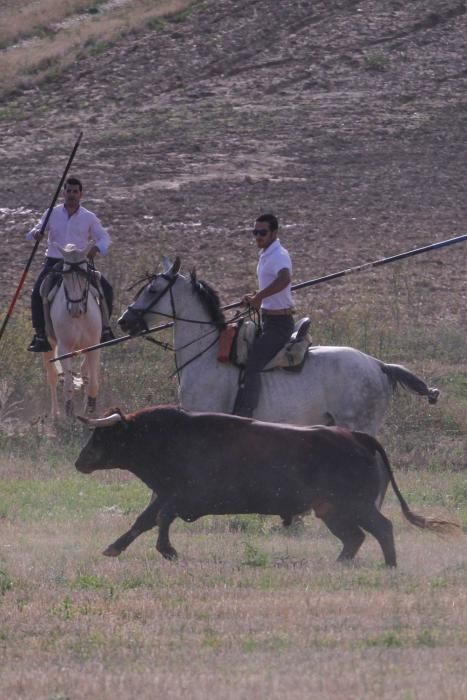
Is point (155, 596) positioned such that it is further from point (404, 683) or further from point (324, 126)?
point (324, 126)

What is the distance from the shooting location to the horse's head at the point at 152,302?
1284cm

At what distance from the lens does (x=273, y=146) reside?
102ft

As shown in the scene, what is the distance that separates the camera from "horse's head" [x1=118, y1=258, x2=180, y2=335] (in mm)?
12836

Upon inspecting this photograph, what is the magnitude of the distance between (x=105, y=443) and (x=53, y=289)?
250 inches

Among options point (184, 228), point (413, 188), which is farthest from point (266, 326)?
point (413, 188)

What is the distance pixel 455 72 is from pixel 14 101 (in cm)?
1055

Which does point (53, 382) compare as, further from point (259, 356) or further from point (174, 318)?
point (259, 356)

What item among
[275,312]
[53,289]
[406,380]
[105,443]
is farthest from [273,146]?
[105,443]

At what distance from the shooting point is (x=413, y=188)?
2858cm

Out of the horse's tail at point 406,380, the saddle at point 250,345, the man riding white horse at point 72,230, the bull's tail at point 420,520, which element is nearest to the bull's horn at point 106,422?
the bull's tail at point 420,520

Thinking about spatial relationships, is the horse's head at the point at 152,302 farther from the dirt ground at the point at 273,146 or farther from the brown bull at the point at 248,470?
the dirt ground at the point at 273,146

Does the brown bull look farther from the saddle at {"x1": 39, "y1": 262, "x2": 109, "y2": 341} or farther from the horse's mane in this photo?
the saddle at {"x1": 39, "y1": 262, "x2": 109, "y2": 341}

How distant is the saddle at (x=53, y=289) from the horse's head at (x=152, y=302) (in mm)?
3867

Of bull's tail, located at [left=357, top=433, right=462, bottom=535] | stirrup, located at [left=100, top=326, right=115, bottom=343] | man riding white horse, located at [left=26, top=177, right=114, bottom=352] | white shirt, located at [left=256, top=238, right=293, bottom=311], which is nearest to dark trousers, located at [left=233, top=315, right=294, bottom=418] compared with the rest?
white shirt, located at [left=256, top=238, right=293, bottom=311]
